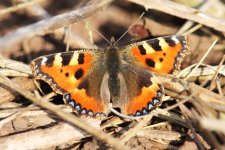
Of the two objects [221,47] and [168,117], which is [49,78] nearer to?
Answer: [168,117]

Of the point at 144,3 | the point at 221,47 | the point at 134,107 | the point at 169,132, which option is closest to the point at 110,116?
the point at 134,107

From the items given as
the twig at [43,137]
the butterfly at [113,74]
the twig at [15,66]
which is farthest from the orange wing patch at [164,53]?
the twig at [15,66]

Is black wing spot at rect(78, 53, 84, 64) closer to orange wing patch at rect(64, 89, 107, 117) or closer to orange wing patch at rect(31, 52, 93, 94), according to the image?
orange wing patch at rect(31, 52, 93, 94)

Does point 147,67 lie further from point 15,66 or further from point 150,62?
point 15,66

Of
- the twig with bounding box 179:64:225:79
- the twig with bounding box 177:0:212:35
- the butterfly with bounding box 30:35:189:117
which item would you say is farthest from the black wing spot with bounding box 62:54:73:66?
the twig with bounding box 177:0:212:35

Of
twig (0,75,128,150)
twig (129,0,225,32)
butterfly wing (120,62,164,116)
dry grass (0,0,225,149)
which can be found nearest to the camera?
twig (0,75,128,150)

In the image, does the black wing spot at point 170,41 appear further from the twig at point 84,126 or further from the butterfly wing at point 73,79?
the twig at point 84,126
